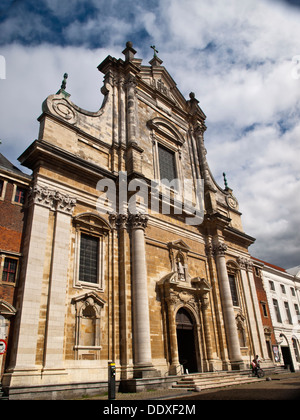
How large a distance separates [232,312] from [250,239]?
25.2ft

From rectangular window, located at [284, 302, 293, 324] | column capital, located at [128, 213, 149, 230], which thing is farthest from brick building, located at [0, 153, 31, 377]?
rectangular window, located at [284, 302, 293, 324]

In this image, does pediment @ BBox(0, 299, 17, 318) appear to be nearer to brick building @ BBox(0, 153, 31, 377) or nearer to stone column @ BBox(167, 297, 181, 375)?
brick building @ BBox(0, 153, 31, 377)

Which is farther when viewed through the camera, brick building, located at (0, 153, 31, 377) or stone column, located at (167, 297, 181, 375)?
stone column, located at (167, 297, 181, 375)

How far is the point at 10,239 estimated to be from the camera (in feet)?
43.7

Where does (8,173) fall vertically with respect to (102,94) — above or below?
below

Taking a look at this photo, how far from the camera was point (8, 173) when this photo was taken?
1419 centimetres

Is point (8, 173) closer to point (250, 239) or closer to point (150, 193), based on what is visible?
point (150, 193)

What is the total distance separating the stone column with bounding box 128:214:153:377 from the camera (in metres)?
14.3

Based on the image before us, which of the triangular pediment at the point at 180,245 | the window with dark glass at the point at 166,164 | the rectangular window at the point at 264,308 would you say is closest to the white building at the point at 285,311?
the rectangular window at the point at 264,308

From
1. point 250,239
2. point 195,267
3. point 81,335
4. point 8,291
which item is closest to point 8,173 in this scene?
point 8,291

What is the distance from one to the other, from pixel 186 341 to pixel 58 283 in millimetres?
9134

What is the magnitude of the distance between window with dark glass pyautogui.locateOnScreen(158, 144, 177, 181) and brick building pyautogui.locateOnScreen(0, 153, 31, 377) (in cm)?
950

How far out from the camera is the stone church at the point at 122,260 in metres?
12.8
